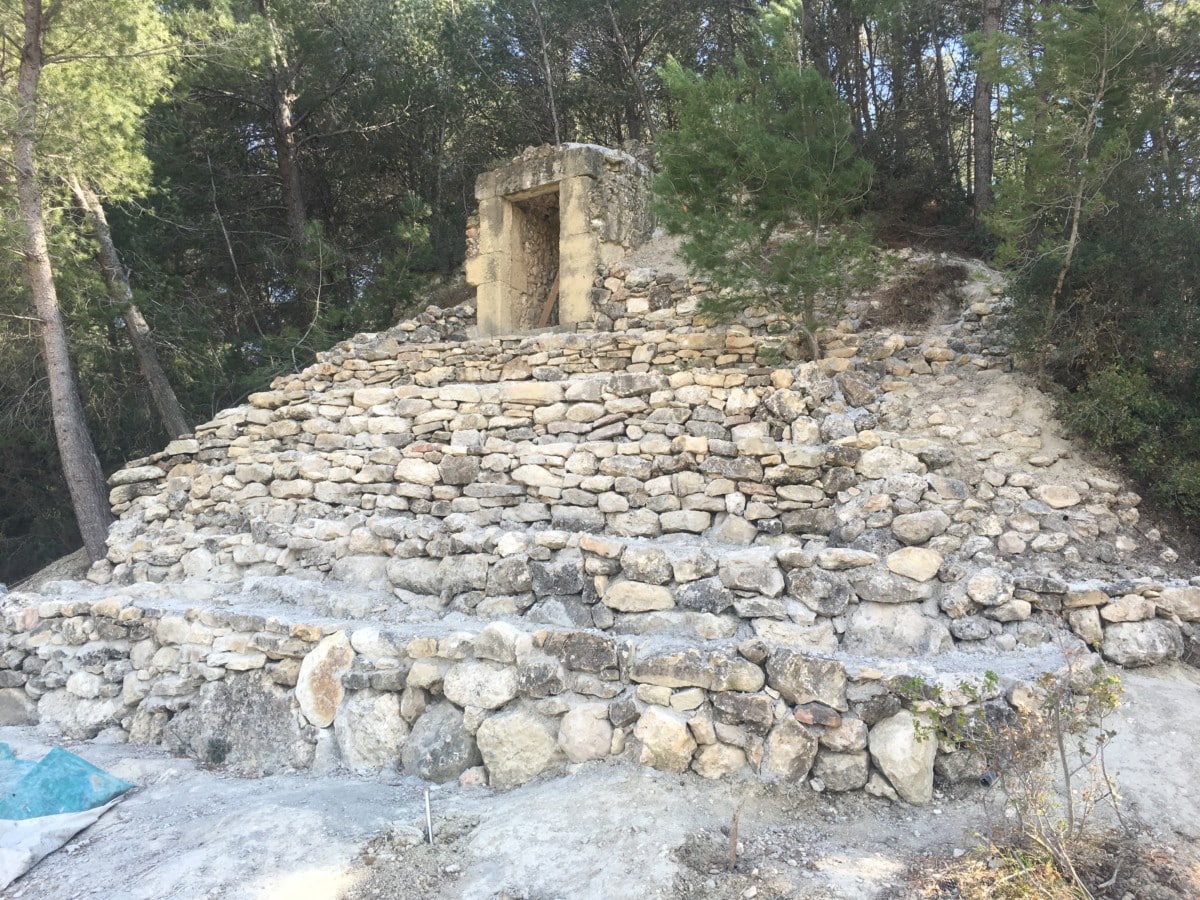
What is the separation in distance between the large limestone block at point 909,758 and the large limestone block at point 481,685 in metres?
1.94

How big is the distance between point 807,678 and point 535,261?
764 centimetres

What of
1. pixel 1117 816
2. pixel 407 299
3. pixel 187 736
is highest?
pixel 407 299

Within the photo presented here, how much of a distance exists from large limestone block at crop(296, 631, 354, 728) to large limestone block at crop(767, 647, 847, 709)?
2.57m

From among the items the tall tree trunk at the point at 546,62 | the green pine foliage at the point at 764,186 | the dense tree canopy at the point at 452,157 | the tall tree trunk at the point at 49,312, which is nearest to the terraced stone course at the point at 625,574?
the green pine foliage at the point at 764,186

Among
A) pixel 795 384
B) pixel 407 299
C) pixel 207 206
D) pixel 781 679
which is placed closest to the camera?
pixel 781 679

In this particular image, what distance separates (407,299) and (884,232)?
21.8 ft

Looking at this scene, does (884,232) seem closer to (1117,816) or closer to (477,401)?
(477,401)

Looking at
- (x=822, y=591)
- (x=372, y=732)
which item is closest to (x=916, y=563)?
(x=822, y=591)

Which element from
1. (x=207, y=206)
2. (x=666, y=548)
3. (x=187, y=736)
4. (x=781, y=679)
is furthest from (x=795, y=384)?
(x=207, y=206)

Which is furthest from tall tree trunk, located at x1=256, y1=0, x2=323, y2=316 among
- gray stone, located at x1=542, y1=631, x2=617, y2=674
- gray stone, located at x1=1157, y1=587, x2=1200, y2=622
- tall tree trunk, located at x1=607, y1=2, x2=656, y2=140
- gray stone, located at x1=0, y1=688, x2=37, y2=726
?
gray stone, located at x1=1157, y1=587, x2=1200, y2=622

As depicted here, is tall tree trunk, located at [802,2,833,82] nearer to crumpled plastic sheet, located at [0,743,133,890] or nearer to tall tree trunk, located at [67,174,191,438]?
tall tree trunk, located at [67,174,191,438]

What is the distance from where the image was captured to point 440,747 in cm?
397

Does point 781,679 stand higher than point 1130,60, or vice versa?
point 1130,60

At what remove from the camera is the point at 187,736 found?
4.67 meters
